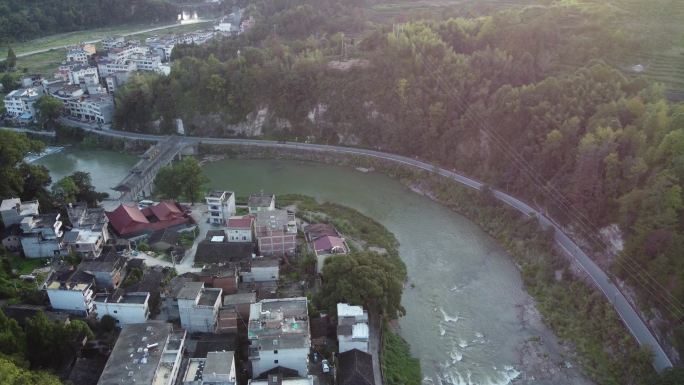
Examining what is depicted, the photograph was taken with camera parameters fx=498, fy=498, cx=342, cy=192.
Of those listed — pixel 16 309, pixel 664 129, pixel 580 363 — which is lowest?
pixel 580 363

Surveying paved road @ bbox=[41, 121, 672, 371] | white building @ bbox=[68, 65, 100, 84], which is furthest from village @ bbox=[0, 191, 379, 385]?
white building @ bbox=[68, 65, 100, 84]

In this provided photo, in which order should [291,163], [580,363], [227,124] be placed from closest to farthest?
[580,363] → [291,163] → [227,124]

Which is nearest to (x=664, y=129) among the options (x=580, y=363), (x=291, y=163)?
(x=580, y=363)

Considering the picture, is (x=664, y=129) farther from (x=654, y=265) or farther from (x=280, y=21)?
(x=280, y=21)

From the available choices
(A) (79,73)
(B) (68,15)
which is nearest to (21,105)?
(A) (79,73)

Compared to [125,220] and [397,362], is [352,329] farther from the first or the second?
[125,220]

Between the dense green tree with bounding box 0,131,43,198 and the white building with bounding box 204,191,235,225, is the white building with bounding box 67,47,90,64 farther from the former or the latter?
the white building with bounding box 204,191,235,225

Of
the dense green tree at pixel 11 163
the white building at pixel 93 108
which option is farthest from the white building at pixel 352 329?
the white building at pixel 93 108
